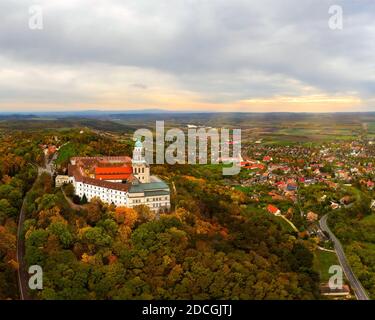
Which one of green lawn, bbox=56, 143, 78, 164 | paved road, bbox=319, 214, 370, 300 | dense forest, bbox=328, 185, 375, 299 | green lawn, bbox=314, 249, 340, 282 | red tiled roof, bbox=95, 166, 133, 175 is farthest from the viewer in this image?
green lawn, bbox=56, 143, 78, 164

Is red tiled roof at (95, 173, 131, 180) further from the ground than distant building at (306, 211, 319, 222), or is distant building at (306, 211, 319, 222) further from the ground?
red tiled roof at (95, 173, 131, 180)

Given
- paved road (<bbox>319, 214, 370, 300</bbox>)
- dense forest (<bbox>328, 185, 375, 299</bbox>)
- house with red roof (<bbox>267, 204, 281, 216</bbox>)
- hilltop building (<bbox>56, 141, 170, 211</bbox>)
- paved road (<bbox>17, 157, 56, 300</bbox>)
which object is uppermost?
hilltop building (<bbox>56, 141, 170, 211</bbox>)

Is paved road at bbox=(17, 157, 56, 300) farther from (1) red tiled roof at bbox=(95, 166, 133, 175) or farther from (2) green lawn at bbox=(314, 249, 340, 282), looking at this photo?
(2) green lawn at bbox=(314, 249, 340, 282)

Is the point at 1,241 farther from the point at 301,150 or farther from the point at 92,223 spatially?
the point at 301,150

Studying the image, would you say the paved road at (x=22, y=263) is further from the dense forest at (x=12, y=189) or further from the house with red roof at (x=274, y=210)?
the house with red roof at (x=274, y=210)

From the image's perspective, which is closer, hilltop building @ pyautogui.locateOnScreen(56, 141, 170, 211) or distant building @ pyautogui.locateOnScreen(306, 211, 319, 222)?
hilltop building @ pyautogui.locateOnScreen(56, 141, 170, 211)

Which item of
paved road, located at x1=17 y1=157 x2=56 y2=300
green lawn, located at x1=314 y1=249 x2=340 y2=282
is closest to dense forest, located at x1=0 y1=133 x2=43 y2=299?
paved road, located at x1=17 y1=157 x2=56 y2=300
